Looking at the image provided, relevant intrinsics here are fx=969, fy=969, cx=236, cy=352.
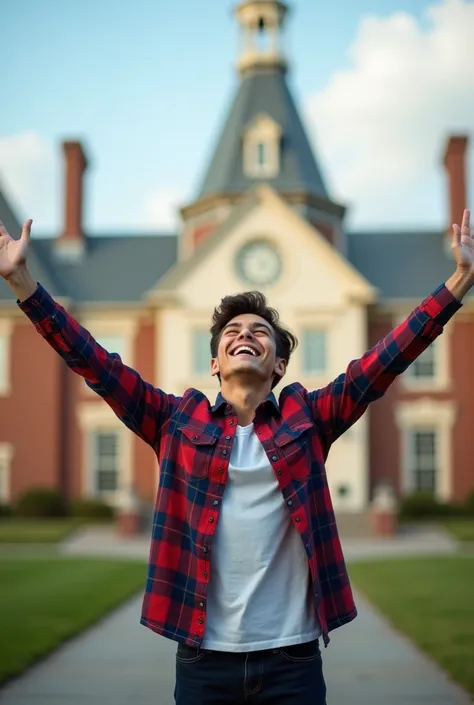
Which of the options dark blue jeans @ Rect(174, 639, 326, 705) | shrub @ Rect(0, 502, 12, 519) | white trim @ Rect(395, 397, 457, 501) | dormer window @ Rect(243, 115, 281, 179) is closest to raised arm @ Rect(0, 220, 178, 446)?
dark blue jeans @ Rect(174, 639, 326, 705)

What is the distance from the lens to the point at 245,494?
304 cm

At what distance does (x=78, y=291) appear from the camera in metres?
30.3

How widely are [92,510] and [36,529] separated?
11.7 ft

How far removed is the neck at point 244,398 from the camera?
3242 millimetres

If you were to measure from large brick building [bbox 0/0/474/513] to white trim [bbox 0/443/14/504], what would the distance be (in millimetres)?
47

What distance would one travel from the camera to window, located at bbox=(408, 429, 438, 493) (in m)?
28.7

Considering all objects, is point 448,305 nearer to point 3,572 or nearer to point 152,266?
point 3,572

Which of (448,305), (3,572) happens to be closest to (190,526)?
(448,305)

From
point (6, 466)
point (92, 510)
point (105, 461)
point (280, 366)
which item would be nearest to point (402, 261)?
point (105, 461)

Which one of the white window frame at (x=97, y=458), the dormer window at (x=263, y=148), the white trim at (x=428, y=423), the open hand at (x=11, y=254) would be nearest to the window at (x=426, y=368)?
the white trim at (x=428, y=423)

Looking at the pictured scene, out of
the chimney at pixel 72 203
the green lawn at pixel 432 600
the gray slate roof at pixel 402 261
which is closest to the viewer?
the green lawn at pixel 432 600

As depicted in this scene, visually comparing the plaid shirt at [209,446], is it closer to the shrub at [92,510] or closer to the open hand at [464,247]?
the open hand at [464,247]

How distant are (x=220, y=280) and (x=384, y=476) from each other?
7.60 m

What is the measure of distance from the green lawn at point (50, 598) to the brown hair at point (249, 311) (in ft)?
14.6
